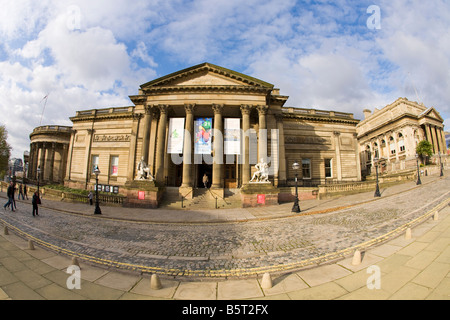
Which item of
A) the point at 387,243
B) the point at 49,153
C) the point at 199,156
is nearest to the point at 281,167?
the point at 199,156

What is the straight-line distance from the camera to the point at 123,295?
11.1 ft

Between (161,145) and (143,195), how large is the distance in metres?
5.78

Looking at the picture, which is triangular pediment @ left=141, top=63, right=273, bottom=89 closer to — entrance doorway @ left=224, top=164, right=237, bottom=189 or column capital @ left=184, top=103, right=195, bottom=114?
column capital @ left=184, top=103, right=195, bottom=114

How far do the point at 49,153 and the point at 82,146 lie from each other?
1355cm

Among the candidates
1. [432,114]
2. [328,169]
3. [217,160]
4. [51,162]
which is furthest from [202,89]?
[432,114]

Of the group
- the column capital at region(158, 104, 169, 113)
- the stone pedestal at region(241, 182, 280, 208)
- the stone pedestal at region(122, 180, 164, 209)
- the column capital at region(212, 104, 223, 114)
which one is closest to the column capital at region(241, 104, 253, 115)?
the column capital at region(212, 104, 223, 114)

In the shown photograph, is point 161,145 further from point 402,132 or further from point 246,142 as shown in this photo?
point 402,132

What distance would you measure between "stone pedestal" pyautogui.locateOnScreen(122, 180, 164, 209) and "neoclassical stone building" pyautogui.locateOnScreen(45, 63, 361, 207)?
0.09 metres

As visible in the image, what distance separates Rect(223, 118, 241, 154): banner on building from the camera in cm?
1897

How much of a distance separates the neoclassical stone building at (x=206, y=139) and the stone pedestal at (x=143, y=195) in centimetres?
Answer: 9

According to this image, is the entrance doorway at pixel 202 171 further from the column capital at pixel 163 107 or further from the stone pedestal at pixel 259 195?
the stone pedestal at pixel 259 195

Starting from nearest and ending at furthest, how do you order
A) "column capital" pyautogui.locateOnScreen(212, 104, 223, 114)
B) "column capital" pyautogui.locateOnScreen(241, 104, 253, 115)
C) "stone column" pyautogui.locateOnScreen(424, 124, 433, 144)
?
"column capital" pyautogui.locateOnScreen(212, 104, 223, 114) → "column capital" pyautogui.locateOnScreen(241, 104, 253, 115) → "stone column" pyautogui.locateOnScreen(424, 124, 433, 144)

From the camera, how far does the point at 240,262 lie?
16.4 ft

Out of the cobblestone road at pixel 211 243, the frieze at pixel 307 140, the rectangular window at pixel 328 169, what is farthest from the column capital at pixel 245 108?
the rectangular window at pixel 328 169
